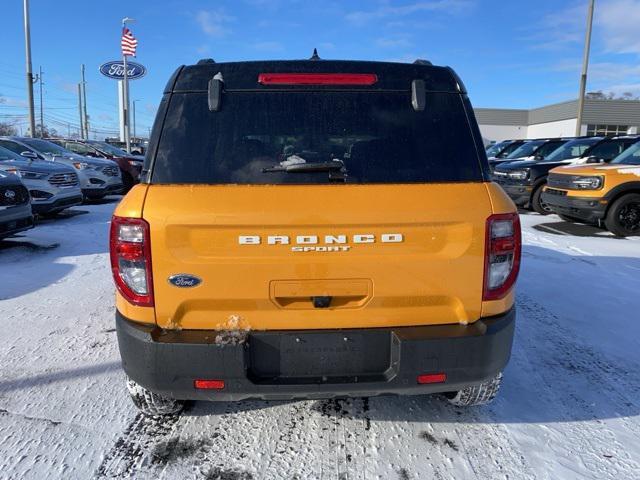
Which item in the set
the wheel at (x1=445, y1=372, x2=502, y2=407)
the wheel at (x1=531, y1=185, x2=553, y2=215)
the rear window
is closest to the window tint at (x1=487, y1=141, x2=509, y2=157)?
the wheel at (x1=531, y1=185, x2=553, y2=215)

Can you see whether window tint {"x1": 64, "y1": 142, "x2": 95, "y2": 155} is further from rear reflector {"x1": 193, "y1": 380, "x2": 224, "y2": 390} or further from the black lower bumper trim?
rear reflector {"x1": 193, "y1": 380, "x2": 224, "y2": 390}

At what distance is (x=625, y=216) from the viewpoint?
29.1ft

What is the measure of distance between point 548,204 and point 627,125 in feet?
166

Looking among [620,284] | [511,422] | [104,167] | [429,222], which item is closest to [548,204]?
[620,284]

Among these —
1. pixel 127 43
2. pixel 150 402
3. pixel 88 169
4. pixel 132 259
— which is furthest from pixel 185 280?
pixel 127 43

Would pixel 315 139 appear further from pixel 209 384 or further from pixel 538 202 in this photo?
pixel 538 202

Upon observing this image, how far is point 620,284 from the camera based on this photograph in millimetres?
5582

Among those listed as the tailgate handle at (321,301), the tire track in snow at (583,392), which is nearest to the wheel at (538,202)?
the tire track in snow at (583,392)

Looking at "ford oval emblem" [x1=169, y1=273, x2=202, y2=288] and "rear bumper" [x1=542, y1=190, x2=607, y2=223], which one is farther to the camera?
"rear bumper" [x1=542, y1=190, x2=607, y2=223]

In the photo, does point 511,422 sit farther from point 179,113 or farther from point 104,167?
point 104,167

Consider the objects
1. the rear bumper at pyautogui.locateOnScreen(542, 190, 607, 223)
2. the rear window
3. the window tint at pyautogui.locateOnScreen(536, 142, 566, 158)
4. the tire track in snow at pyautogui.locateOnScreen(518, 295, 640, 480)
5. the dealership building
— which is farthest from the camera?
the dealership building

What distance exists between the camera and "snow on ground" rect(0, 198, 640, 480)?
2.47 metres

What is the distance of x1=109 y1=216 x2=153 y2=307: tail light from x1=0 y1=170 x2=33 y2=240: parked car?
217 inches

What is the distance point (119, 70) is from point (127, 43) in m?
4.33
